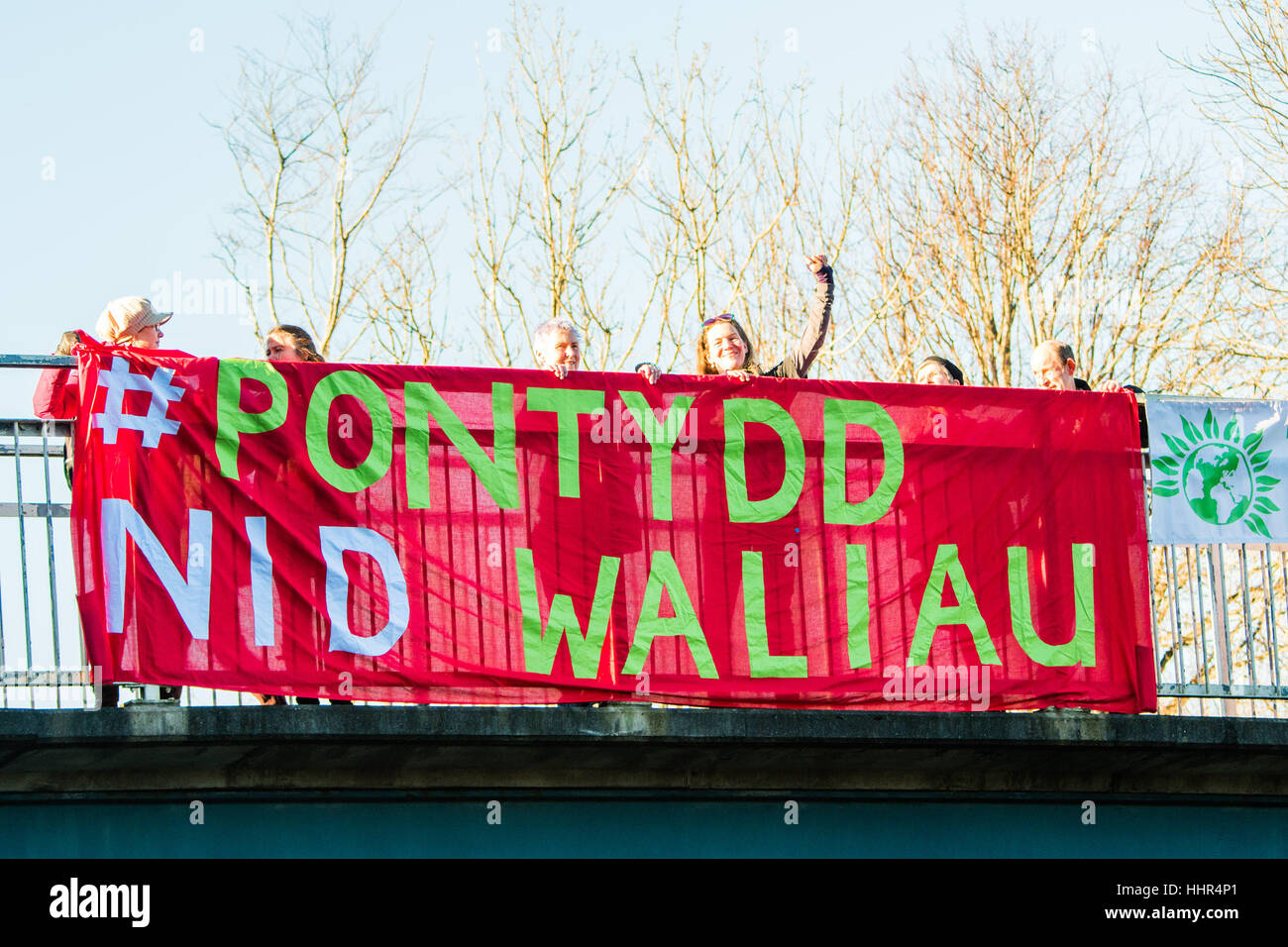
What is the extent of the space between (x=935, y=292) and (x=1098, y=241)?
2.70 m

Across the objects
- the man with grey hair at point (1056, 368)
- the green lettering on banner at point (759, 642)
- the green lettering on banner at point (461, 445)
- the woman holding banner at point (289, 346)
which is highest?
the woman holding banner at point (289, 346)

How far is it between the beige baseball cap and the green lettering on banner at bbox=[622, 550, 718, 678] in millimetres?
2798

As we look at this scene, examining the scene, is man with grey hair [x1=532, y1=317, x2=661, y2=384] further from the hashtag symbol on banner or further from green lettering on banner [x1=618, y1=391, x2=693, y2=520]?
the hashtag symbol on banner

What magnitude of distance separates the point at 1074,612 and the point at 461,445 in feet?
11.0

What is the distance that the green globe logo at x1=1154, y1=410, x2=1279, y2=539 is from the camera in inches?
378

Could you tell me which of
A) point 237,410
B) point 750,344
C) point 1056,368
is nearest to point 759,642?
point 750,344

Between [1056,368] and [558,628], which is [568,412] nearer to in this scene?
[558,628]

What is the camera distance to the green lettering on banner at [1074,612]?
9.16m

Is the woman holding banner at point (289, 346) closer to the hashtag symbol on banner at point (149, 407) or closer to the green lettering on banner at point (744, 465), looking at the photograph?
the hashtag symbol on banner at point (149, 407)

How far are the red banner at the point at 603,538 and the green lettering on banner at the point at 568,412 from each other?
11 mm

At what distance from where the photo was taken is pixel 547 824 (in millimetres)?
8586

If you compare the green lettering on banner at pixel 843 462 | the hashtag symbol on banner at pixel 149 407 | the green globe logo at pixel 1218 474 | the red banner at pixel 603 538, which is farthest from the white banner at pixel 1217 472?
the hashtag symbol on banner at pixel 149 407

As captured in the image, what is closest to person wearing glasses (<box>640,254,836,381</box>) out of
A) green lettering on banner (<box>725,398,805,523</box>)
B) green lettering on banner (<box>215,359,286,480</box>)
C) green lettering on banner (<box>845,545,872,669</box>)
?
green lettering on banner (<box>725,398,805,523</box>)
